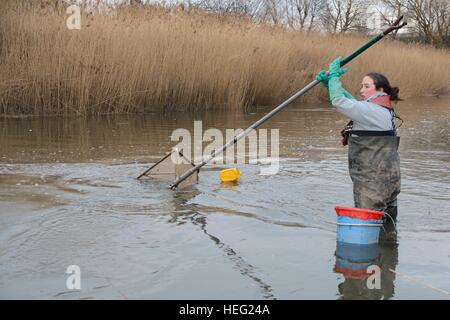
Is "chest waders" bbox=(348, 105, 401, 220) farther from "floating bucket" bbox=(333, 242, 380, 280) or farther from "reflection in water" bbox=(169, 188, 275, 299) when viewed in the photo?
"reflection in water" bbox=(169, 188, 275, 299)

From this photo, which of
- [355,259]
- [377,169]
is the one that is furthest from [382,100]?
[355,259]

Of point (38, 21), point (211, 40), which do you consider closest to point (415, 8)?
point (211, 40)

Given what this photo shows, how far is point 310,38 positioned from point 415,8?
26.2 meters

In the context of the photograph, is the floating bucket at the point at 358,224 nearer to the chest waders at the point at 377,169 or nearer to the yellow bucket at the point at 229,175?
the chest waders at the point at 377,169

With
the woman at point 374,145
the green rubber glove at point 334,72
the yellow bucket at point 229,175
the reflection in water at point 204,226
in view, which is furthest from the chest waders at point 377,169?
the yellow bucket at point 229,175

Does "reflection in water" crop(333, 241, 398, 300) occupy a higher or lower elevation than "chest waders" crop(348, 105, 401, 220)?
lower

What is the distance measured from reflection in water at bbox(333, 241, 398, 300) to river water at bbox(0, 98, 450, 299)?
0.01m

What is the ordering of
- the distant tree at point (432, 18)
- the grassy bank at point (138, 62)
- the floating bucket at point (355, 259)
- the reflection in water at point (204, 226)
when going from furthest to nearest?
the distant tree at point (432, 18), the grassy bank at point (138, 62), the floating bucket at point (355, 259), the reflection in water at point (204, 226)

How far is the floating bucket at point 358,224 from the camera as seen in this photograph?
4.15 m

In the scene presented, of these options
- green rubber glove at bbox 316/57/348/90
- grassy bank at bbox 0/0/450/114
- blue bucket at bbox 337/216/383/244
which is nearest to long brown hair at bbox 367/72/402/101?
green rubber glove at bbox 316/57/348/90

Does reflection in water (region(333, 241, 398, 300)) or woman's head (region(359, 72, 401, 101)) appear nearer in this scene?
reflection in water (region(333, 241, 398, 300))

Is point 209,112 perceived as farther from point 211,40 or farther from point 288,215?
point 288,215

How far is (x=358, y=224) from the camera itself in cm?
419

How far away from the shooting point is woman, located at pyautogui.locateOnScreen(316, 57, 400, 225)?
15.6ft
